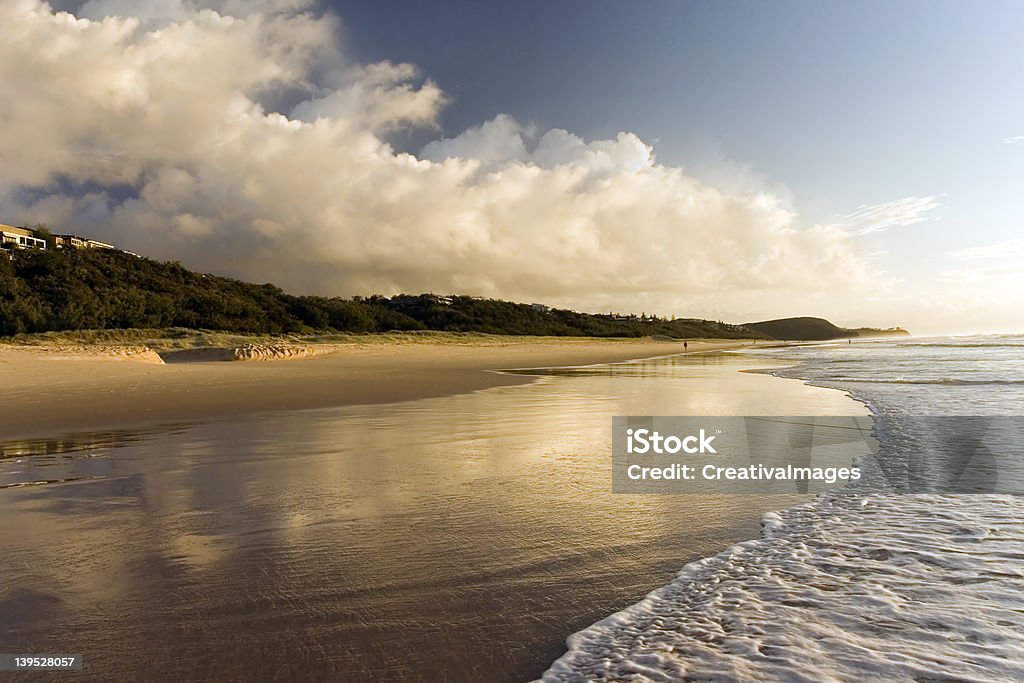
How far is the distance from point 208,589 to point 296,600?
56 centimetres

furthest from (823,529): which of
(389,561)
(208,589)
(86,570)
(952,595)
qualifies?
(86,570)

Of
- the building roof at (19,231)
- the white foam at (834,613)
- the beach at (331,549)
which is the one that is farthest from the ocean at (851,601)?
the building roof at (19,231)

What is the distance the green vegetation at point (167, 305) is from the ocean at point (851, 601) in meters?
37.5

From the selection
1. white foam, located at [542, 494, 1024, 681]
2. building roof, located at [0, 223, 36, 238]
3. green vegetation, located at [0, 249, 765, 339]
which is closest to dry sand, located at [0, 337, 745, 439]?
white foam, located at [542, 494, 1024, 681]

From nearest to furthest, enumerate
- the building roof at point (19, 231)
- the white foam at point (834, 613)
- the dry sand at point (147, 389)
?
the white foam at point (834, 613) → the dry sand at point (147, 389) → the building roof at point (19, 231)

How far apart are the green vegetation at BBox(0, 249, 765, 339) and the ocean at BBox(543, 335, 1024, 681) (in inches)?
1475

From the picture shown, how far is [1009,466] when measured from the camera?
5922 millimetres

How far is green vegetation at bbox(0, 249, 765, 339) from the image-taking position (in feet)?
108

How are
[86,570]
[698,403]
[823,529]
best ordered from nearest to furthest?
[86,570] → [823,529] → [698,403]

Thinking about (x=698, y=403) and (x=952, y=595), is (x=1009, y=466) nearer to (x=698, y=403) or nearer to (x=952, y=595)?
(x=952, y=595)

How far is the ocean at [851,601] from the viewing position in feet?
8.17

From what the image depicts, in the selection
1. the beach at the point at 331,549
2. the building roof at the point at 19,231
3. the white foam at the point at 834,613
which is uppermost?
the building roof at the point at 19,231

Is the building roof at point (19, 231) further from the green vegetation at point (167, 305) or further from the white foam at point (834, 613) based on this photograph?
the white foam at point (834, 613)

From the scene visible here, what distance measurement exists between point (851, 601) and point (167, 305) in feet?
145
